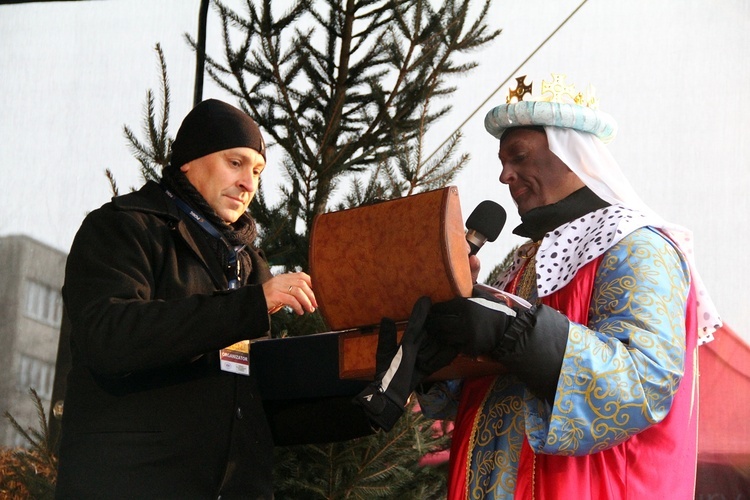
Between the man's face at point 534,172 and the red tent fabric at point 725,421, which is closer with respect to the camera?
the man's face at point 534,172

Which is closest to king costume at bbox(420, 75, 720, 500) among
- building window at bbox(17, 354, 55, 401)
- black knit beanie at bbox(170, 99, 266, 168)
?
black knit beanie at bbox(170, 99, 266, 168)

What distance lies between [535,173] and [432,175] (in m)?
0.86

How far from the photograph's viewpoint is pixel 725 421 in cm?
340

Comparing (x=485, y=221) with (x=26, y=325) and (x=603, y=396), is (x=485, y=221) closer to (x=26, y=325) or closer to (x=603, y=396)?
(x=603, y=396)

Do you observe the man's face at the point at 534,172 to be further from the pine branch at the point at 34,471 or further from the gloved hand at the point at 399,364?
the pine branch at the point at 34,471

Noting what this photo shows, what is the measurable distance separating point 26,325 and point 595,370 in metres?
3.14

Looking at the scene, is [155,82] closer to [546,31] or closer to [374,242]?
[546,31]

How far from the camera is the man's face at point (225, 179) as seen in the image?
246 centimetres

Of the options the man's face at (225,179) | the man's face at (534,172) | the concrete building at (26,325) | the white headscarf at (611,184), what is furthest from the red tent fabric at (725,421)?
the concrete building at (26,325)

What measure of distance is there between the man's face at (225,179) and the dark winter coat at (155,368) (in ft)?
0.41

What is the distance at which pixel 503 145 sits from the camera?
96.9 inches

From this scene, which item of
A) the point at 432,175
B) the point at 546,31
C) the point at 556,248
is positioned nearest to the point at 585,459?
the point at 556,248

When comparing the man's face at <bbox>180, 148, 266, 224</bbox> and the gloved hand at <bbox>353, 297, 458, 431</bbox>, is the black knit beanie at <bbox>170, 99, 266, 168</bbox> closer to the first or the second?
the man's face at <bbox>180, 148, 266, 224</bbox>

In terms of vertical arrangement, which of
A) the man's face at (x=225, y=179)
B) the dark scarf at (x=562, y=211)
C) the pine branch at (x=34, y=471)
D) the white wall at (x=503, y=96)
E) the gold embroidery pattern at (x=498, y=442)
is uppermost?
the white wall at (x=503, y=96)
